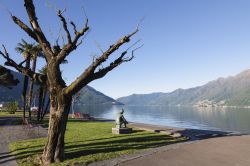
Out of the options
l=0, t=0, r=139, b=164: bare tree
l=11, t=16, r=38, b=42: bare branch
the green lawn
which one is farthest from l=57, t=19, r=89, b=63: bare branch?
the green lawn

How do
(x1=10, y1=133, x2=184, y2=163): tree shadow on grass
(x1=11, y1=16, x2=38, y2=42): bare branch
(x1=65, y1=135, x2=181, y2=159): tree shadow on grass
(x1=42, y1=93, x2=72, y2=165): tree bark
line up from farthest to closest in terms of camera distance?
(x1=65, y1=135, x2=181, y2=159): tree shadow on grass
(x1=10, y1=133, x2=184, y2=163): tree shadow on grass
(x1=11, y1=16, x2=38, y2=42): bare branch
(x1=42, y1=93, x2=72, y2=165): tree bark

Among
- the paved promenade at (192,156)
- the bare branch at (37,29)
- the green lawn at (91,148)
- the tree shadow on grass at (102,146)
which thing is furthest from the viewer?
the tree shadow on grass at (102,146)

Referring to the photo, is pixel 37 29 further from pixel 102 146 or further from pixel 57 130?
pixel 102 146

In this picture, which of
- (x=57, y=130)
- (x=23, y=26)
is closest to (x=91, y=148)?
(x=57, y=130)

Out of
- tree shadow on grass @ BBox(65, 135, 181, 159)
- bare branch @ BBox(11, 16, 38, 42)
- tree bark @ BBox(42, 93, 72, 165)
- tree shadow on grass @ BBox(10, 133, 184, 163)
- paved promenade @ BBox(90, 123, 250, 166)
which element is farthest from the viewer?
tree shadow on grass @ BBox(65, 135, 181, 159)

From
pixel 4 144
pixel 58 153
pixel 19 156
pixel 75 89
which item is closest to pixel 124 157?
pixel 58 153

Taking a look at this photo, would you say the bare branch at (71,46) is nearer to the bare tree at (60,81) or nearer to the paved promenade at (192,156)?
the bare tree at (60,81)

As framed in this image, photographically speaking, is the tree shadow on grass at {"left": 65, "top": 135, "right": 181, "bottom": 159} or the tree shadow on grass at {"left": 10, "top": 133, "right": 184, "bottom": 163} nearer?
the tree shadow on grass at {"left": 10, "top": 133, "right": 184, "bottom": 163}

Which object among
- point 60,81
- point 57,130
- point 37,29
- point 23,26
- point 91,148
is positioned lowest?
point 91,148

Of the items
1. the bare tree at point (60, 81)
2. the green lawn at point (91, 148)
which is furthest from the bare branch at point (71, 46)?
the green lawn at point (91, 148)

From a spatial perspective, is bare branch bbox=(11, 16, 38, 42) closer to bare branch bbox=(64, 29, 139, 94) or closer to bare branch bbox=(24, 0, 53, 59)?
bare branch bbox=(24, 0, 53, 59)

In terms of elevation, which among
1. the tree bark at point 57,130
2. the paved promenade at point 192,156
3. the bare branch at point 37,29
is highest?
the bare branch at point 37,29

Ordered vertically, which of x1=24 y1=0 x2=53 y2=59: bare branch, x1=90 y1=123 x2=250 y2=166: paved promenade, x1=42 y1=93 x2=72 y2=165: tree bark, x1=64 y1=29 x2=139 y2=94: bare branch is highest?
x1=24 y1=0 x2=53 y2=59: bare branch

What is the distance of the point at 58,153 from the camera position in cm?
1591
